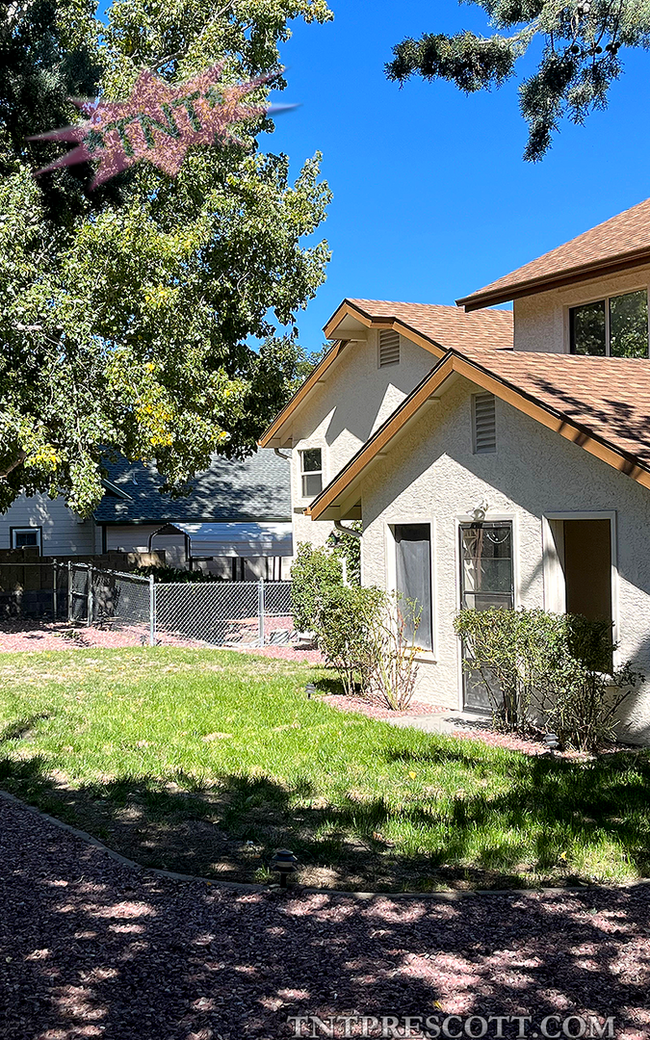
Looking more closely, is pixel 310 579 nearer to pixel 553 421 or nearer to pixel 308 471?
pixel 308 471

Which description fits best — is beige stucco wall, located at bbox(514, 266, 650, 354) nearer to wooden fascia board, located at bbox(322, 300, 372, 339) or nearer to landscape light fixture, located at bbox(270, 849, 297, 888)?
wooden fascia board, located at bbox(322, 300, 372, 339)

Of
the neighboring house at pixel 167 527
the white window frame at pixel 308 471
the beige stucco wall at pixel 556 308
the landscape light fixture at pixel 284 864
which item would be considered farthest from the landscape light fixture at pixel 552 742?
the neighboring house at pixel 167 527

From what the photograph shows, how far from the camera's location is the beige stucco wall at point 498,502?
1022 cm

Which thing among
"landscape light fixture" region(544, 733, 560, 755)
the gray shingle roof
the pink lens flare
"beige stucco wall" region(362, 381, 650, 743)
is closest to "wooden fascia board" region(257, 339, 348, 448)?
the pink lens flare

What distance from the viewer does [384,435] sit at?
13.4 meters

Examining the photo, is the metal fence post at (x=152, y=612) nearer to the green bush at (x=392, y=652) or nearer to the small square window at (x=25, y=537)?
the green bush at (x=392, y=652)

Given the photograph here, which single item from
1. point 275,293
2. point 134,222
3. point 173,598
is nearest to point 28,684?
point 173,598

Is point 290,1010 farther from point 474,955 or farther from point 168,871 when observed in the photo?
point 168,871

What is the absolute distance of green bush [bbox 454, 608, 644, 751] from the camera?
10.2 meters

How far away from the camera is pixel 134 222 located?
2033 centimetres

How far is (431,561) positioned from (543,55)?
6.50 meters

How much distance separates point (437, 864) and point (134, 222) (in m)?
16.8

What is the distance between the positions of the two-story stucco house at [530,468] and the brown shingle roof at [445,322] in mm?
156

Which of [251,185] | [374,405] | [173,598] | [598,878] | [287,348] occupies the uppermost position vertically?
[251,185]
